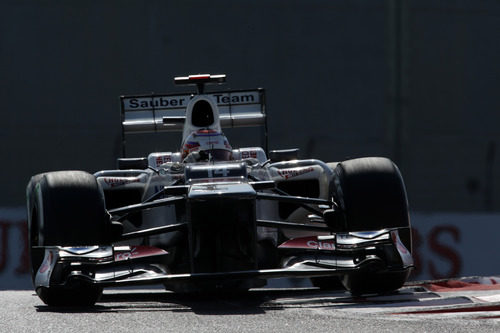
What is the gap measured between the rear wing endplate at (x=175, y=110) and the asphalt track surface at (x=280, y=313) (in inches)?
131

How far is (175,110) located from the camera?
12.0 meters

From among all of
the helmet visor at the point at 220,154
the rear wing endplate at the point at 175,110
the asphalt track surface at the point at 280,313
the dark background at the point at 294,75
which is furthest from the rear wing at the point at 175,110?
the dark background at the point at 294,75

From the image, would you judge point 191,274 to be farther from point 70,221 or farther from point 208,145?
point 208,145

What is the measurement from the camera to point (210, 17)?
21141mm

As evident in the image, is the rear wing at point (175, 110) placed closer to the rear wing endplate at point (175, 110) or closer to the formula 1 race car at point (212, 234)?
the rear wing endplate at point (175, 110)

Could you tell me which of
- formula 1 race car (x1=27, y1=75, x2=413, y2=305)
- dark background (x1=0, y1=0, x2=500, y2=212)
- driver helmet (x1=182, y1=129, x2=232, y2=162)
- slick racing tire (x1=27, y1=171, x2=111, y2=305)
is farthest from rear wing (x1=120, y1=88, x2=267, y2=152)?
dark background (x1=0, y1=0, x2=500, y2=212)

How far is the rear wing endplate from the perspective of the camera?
11922 millimetres

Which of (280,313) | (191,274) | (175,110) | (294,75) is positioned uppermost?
(294,75)

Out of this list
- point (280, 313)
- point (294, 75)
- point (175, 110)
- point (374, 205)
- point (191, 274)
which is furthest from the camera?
point (294, 75)

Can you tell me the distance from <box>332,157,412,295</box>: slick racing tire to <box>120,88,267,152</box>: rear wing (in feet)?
11.6

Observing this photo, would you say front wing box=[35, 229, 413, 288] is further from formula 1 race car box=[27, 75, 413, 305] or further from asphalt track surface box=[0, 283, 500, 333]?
asphalt track surface box=[0, 283, 500, 333]

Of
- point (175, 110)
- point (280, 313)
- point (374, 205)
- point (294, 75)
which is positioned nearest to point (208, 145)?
point (175, 110)

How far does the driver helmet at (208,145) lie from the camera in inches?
392

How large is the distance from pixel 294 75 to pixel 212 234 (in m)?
13.7
